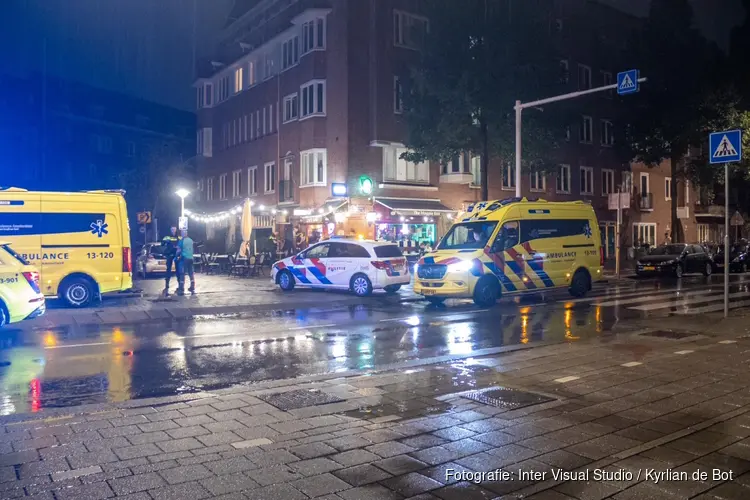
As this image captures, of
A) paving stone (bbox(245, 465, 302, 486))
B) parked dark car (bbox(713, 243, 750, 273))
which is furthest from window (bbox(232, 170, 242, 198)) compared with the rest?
paving stone (bbox(245, 465, 302, 486))

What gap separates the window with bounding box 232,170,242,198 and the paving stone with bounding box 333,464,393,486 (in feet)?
121

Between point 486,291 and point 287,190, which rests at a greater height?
point 287,190

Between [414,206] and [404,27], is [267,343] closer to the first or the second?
[414,206]

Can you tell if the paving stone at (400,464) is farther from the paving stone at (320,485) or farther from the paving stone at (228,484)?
the paving stone at (228,484)

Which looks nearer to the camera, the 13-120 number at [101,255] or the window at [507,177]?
the 13-120 number at [101,255]

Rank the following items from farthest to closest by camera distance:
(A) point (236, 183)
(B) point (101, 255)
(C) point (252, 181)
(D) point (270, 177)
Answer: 1. (A) point (236, 183)
2. (C) point (252, 181)
3. (D) point (270, 177)
4. (B) point (101, 255)

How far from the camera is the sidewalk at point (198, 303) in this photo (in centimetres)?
1419

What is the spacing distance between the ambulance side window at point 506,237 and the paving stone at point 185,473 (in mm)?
12792

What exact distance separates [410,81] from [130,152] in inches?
1537

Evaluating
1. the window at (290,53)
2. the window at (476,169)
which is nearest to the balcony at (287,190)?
the window at (290,53)

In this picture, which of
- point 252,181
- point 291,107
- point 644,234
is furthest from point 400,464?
point 644,234

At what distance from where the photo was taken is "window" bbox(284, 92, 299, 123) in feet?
110

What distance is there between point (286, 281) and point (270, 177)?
1689 cm

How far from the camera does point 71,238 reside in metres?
16.0
